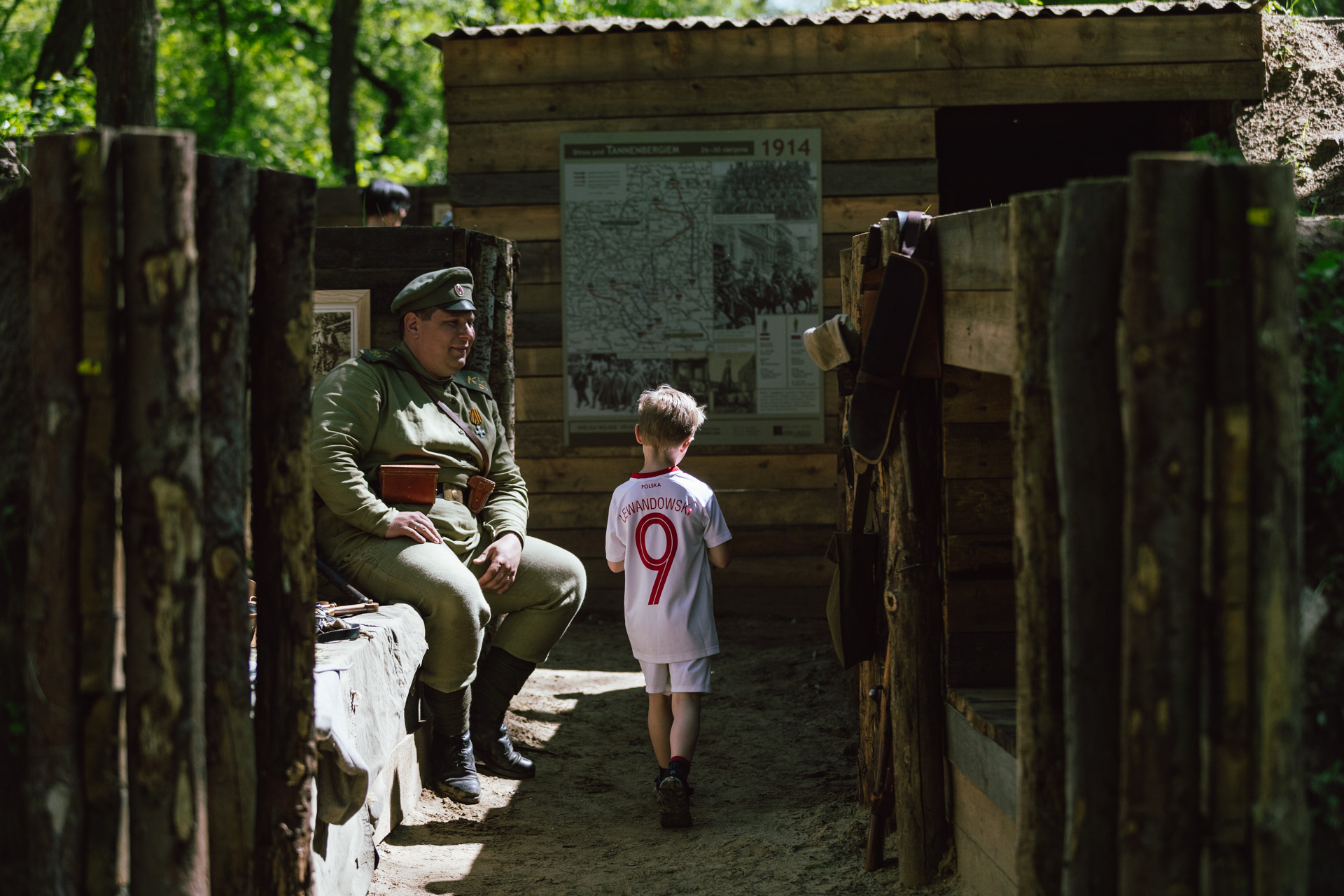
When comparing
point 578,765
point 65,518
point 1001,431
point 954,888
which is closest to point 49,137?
point 65,518

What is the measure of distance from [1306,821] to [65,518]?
91.5 inches

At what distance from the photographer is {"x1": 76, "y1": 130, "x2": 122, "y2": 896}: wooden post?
7.09 feet

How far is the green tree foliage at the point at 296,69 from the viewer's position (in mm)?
20562

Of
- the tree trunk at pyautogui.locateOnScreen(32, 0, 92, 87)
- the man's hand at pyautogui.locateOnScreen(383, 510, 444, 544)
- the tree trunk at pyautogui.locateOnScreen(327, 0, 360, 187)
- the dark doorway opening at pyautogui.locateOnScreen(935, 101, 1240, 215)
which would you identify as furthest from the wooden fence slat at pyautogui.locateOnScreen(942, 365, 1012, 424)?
the tree trunk at pyautogui.locateOnScreen(327, 0, 360, 187)

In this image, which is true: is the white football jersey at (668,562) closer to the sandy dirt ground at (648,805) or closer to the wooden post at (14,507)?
the sandy dirt ground at (648,805)

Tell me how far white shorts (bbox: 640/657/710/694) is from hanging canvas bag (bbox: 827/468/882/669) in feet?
2.13

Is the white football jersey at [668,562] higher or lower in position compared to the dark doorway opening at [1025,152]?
lower

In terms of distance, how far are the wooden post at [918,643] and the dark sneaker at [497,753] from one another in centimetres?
188

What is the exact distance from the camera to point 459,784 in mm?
4484

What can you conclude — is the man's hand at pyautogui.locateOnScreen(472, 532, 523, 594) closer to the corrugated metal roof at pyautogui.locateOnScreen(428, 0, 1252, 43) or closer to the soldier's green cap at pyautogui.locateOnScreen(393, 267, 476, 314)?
the soldier's green cap at pyautogui.locateOnScreen(393, 267, 476, 314)

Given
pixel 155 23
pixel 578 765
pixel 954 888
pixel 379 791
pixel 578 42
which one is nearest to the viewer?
pixel 954 888

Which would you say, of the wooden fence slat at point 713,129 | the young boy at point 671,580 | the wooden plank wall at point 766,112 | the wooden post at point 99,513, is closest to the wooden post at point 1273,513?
the wooden post at point 99,513

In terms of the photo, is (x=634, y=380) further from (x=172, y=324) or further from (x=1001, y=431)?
(x=172, y=324)

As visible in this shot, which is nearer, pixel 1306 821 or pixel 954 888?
pixel 1306 821
